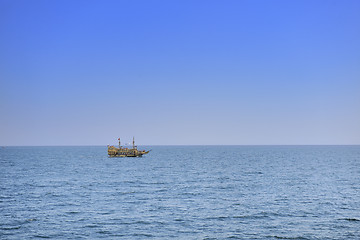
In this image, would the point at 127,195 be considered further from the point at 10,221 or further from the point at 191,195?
the point at 10,221

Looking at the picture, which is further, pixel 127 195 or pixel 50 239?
pixel 127 195

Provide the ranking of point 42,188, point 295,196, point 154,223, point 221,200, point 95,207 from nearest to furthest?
1. point 154,223
2. point 95,207
3. point 221,200
4. point 295,196
5. point 42,188

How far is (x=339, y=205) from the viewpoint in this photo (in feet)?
129

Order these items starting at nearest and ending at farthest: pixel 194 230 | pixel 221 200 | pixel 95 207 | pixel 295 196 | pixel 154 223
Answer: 1. pixel 194 230
2. pixel 154 223
3. pixel 95 207
4. pixel 221 200
5. pixel 295 196

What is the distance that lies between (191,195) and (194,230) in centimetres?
1678

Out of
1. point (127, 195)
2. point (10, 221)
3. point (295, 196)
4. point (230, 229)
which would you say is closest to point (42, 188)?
point (127, 195)

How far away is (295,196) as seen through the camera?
45312 mm

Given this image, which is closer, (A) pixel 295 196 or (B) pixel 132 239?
(B) pixel 132 239

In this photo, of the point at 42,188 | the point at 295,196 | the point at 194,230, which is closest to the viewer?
the point at 194,230

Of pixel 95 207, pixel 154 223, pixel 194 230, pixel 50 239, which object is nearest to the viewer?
pixel 50 239

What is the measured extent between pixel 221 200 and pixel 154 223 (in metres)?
13.5

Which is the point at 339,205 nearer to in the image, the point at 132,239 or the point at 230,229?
the point at 230,229

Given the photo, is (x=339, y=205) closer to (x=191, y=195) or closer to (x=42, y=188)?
(x=191, y=195)

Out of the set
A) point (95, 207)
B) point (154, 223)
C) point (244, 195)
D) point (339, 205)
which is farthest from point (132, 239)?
point (339, 205)
